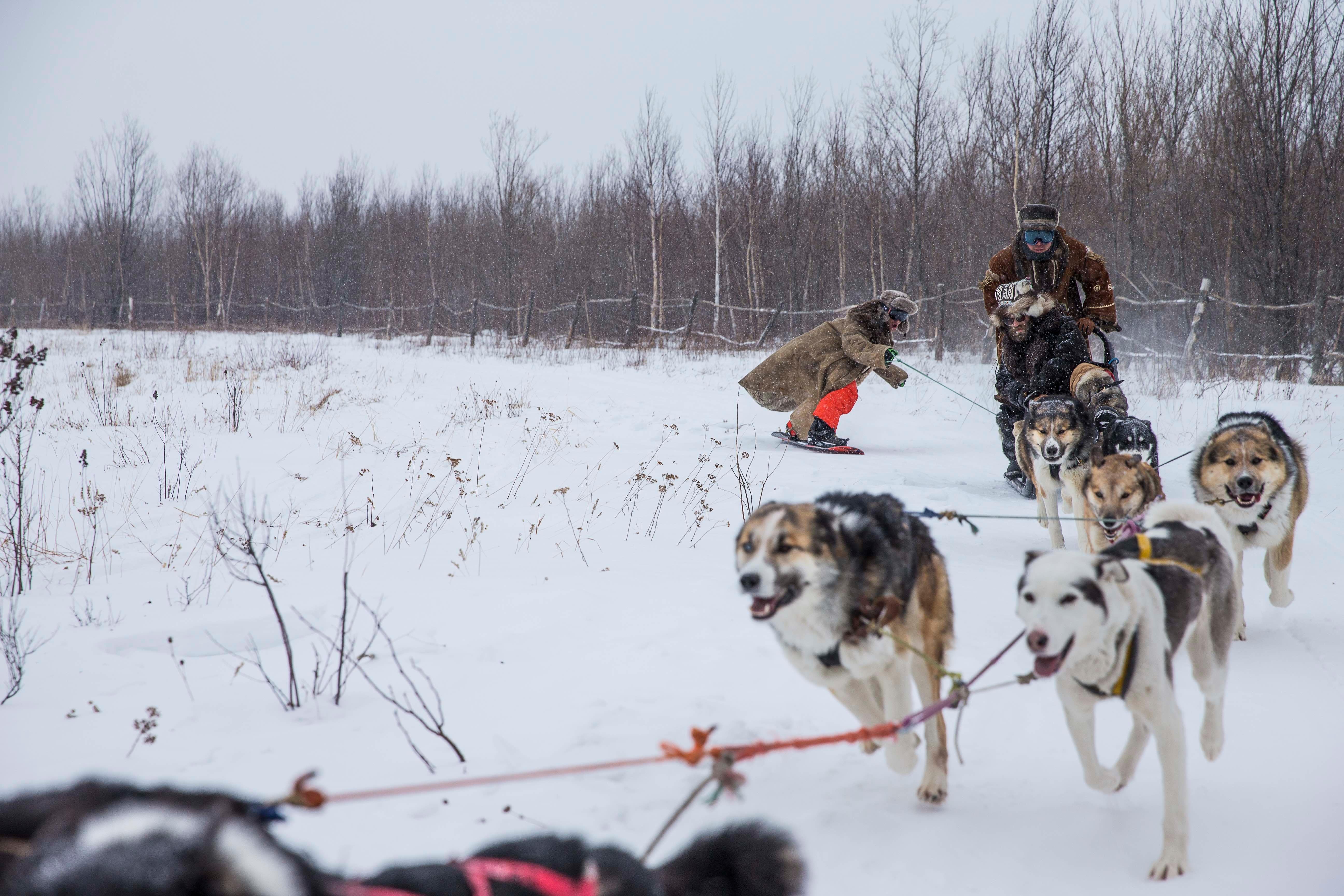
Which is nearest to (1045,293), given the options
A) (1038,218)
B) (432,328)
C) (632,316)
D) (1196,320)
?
(1038,218)

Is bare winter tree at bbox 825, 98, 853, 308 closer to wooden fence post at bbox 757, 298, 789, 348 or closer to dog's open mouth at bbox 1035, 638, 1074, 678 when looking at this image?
wooden fence post at bbox 757, 298, 789, 348

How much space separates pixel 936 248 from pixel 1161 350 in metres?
8.28

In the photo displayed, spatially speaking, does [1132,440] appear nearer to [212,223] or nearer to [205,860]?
[205,860]

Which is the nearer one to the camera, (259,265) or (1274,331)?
(1274,331)

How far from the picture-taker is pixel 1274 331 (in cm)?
1439

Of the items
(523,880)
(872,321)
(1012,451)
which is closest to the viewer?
(523,880)

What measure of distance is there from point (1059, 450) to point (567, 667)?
4.04m

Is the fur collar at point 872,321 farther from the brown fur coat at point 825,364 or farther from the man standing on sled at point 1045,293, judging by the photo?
the man standing on sled at point 1045,293

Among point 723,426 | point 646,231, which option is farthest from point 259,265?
point 723,426

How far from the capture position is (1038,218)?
666 cm

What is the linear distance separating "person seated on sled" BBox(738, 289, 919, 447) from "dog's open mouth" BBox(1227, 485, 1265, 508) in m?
4.14

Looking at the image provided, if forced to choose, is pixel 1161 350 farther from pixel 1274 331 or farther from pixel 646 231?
pixel 646 231

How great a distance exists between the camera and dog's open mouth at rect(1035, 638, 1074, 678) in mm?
2145

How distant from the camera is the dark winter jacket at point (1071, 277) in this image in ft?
22.0
